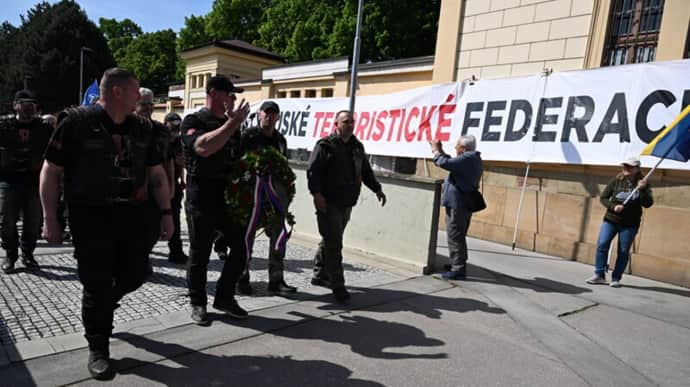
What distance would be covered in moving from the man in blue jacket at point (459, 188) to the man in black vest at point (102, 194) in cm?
363

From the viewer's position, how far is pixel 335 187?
14.9ft

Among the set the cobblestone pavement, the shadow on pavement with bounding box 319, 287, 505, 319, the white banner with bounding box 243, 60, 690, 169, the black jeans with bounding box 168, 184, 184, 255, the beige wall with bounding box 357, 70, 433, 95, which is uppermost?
the beige wall with bounding box 357, 70, 433, 95

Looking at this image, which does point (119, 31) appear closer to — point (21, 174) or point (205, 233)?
point (21, 174)

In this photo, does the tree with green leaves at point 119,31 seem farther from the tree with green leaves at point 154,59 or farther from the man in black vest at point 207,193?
the man in black vest at point 207,193

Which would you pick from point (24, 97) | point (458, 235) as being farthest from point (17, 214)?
point (458, 235)

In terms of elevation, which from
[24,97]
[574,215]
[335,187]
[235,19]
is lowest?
[574,215]

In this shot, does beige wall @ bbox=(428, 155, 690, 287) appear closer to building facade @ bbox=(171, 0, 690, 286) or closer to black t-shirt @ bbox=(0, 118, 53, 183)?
building facade @ bbox=(171, 0, 690, 286)

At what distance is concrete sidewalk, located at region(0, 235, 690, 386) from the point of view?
9.78 feet

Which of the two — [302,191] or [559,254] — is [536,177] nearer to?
[559,254]

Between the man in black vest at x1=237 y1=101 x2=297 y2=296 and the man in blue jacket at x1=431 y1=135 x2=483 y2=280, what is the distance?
208 cm

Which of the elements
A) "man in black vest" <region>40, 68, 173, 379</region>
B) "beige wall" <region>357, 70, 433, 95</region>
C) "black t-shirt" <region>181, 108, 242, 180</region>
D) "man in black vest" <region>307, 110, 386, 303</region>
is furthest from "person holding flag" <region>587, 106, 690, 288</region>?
Answer: "beige wall" <region>357, 70, 433, 95</region>

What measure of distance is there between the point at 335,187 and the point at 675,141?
4297 millimetres

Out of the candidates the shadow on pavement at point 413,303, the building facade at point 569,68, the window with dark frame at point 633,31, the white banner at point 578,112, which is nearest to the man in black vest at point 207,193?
the shadow on pavement at point 413,303

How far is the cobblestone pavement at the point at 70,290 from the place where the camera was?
11.3 ft
